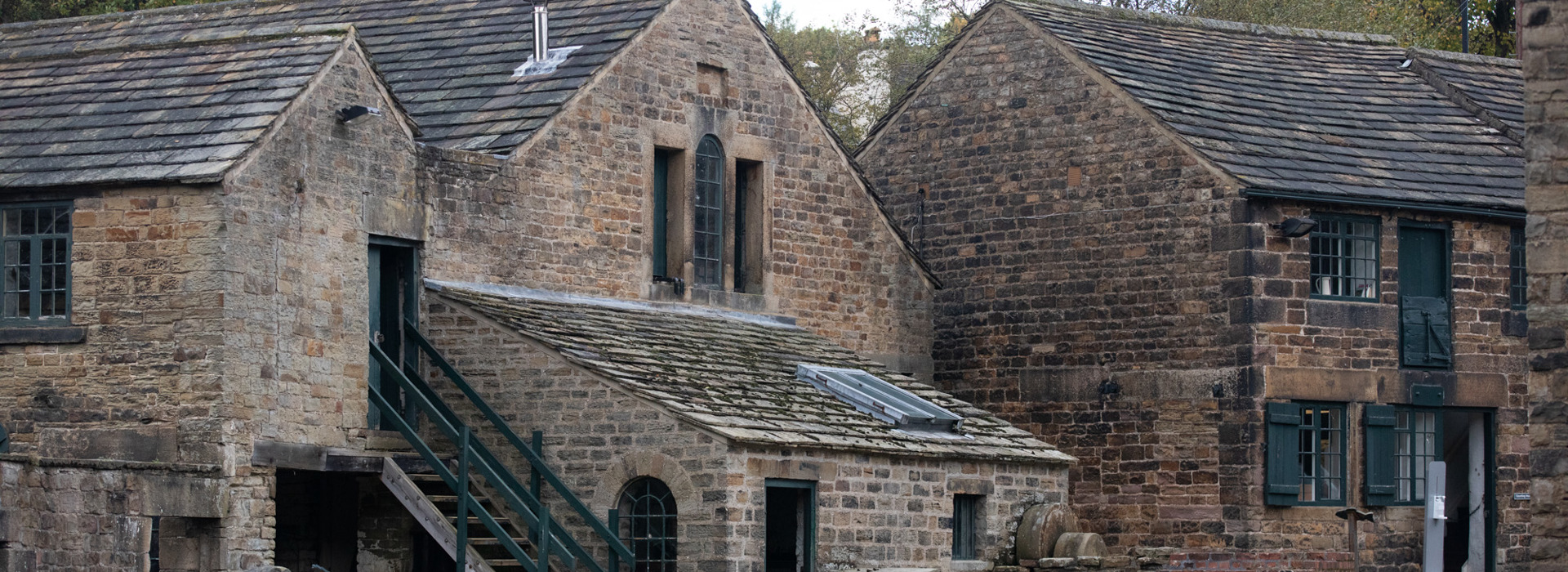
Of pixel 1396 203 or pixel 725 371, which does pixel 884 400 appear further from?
pixel 1396 203

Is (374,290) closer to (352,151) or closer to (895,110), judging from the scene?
(352,151)

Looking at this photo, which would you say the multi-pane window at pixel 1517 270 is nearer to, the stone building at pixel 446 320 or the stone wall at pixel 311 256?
the stone building at pixel 446 320

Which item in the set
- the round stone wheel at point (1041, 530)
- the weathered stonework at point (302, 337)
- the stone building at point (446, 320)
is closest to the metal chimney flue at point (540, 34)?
the stone building at point (446, 320)

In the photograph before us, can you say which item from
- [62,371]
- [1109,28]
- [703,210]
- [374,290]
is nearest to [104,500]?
[62,371]

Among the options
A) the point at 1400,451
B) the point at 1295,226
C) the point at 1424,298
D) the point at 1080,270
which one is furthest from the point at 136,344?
the point at 1424,298

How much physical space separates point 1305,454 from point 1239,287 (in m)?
2.02

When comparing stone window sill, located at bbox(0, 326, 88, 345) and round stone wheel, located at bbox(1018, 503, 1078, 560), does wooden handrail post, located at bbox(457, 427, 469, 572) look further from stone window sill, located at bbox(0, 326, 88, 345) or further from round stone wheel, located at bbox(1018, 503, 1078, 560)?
round stone wheel, located at bbox(1018, 503, 1078, 560)

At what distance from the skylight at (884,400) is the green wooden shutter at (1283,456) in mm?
3859

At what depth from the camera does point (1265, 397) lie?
2511cm

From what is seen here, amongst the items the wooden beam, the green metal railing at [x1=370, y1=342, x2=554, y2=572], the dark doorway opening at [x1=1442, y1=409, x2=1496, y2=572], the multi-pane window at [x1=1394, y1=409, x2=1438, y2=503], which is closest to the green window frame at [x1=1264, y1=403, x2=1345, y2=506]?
the multi-pane window at [x1=1394, y1=409, x2=1438, y2=503]

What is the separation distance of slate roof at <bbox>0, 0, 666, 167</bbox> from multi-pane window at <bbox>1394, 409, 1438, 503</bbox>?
9710 mm

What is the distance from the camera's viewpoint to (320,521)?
21.9 meters

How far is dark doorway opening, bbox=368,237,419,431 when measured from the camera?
21766 mm

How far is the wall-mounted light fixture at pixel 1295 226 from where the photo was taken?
25.1 m
